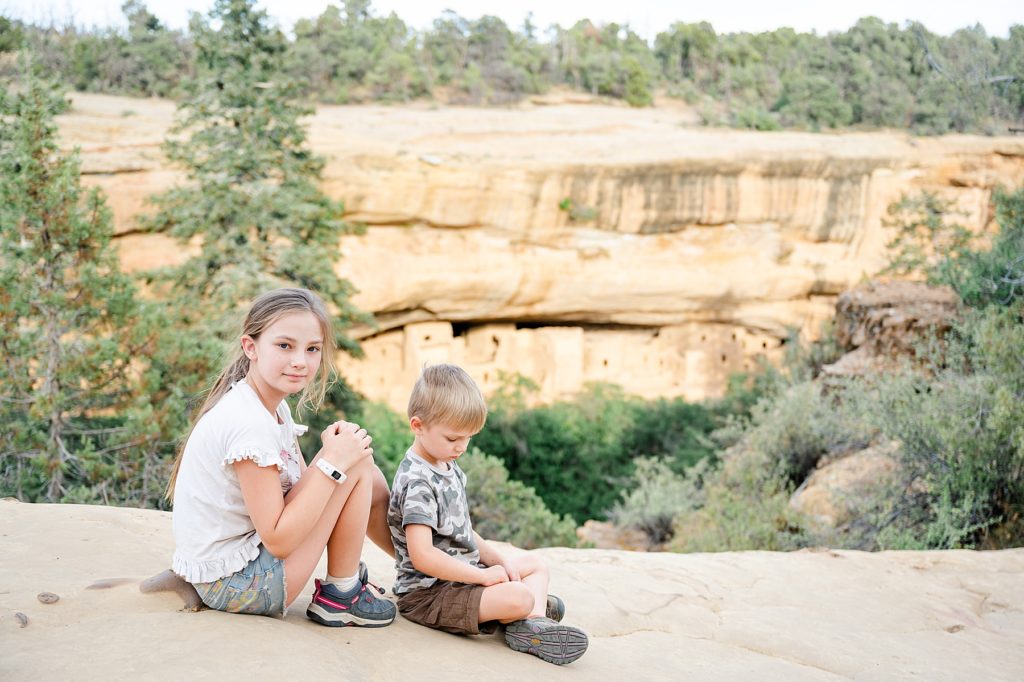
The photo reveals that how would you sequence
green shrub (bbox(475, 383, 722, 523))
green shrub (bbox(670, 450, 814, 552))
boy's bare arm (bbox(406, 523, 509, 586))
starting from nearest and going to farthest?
1. boy's bare arm (bbox(406, 523, 509, 586))
2. green shrub (bbox(670, 450, 814, 552))
3. green shrub (bbox(475, 383, 722, 523))

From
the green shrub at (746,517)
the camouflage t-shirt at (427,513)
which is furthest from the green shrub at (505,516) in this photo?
the camouflage t-shirt at (427,513)

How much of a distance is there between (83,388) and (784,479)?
584 cm

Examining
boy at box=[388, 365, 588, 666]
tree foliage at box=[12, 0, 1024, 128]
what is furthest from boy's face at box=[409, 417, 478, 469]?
tree foliage at box=[12, 0, 1024, 128]

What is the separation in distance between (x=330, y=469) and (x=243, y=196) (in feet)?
28.6

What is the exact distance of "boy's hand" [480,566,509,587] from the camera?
7.77ft

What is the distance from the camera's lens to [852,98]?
75.9 ft

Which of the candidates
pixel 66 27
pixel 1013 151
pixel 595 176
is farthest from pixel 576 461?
pixel 66 27

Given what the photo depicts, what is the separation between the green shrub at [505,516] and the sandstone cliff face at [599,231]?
4629 mm

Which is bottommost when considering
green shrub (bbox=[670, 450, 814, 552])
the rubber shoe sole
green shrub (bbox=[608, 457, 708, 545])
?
green shrub (bbox=[608, 457, 708, 545])

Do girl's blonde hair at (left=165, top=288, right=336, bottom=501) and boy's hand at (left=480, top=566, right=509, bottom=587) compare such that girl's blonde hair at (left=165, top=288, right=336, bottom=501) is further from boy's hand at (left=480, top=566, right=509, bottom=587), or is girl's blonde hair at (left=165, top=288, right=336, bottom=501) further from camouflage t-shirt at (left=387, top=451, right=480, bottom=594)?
boy's hand at (left=480, top=566, right=509, bottom=587)

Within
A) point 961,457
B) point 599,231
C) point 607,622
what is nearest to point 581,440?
point 599,231

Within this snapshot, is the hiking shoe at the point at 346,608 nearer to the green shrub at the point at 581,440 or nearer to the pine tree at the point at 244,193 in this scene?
the pine tree at the point at 244,193

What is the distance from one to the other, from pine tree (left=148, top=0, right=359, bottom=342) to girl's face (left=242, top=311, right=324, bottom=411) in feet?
23.7

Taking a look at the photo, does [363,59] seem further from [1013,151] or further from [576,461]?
[1013,151]
